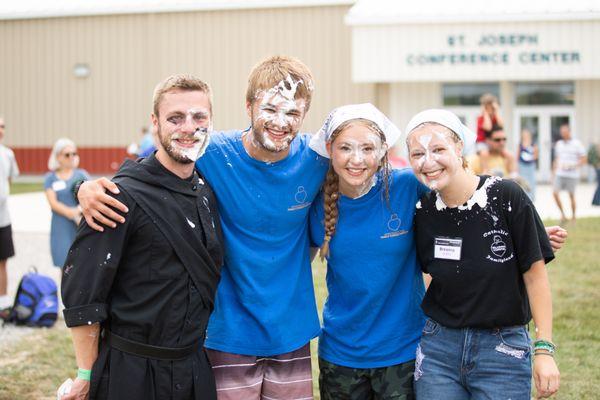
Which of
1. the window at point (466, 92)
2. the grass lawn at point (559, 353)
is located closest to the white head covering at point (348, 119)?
the grass lawn at point (559, 353)

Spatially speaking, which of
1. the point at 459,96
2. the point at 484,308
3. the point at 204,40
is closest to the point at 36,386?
the point at 484,308

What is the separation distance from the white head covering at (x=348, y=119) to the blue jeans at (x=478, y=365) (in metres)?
0.81

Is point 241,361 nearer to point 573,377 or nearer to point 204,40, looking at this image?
point 573,377

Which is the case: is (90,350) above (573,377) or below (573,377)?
above

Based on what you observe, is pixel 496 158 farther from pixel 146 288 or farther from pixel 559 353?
pixel 146 288

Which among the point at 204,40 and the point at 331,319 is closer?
the point at 331,319

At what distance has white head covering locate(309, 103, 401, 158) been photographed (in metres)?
2.99

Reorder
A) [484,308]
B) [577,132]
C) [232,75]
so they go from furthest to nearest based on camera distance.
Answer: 1. [232,75]
2. [577,132]
3. [484,308]

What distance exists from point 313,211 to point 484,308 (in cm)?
79

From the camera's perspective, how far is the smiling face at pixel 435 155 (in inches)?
112

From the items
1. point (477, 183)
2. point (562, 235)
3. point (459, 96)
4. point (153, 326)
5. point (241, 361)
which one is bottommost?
point (241, 361)

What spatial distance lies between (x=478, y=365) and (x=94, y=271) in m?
1.43

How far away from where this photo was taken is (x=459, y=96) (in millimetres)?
23312

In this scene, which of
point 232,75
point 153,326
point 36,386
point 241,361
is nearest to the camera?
point 153,326
